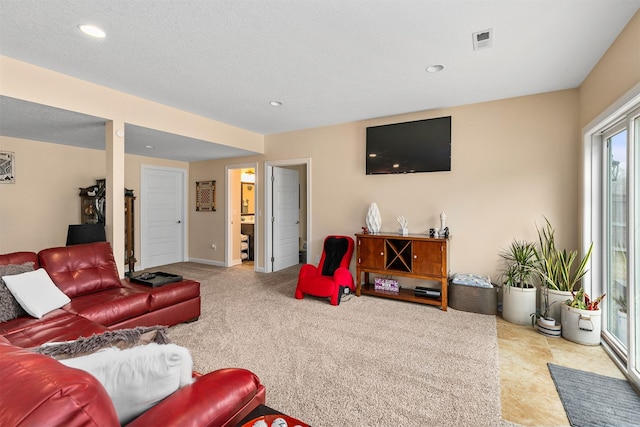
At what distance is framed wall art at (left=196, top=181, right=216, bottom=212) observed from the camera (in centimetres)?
625

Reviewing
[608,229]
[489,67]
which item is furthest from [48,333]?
[608,229]

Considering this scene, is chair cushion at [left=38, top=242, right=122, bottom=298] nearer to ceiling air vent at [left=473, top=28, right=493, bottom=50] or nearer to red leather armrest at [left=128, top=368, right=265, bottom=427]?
red leather armrest at [left=128, top=368, right=265, bottom=427]

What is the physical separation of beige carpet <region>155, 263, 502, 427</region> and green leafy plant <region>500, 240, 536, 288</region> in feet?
1.71

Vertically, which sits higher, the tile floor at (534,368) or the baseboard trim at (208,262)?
the baseboard trim at (208,262)

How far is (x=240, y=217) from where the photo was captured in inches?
252

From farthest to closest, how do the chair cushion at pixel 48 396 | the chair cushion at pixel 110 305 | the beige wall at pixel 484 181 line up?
the beige wall at pixel 484 181 < the chair cushion at pixel 110 305 < the chair cushion at pixel 48 396

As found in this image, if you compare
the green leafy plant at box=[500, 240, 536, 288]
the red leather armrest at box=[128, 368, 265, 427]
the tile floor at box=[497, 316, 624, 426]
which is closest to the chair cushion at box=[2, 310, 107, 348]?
the red leather armrest at box=[128, 368, 265, 427]

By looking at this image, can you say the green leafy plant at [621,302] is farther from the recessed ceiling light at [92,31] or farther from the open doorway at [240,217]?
the open doorway at [240,217]

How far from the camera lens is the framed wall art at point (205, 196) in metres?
6.25

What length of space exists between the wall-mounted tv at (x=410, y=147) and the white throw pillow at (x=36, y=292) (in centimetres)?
372

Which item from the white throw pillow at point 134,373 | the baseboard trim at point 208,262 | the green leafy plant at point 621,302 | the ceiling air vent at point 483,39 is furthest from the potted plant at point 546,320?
the baseboard trim at point 208,262

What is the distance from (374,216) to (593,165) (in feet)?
7.78

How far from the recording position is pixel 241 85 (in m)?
3.15

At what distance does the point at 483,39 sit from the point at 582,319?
2571 mm
